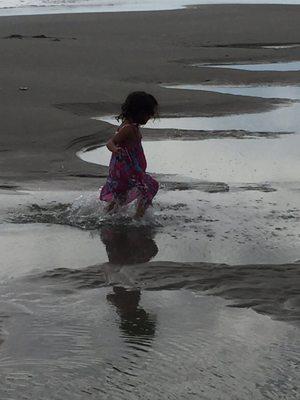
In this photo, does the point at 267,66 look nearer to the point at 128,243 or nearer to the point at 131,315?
the point at 128,243

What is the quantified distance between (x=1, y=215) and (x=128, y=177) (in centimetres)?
109

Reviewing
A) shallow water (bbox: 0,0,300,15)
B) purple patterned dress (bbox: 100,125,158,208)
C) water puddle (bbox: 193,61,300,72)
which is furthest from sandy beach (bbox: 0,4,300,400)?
shallow water (bbox: 0,0,300,15)

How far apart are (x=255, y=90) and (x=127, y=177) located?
798 centimetres

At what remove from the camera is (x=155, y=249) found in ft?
20.4

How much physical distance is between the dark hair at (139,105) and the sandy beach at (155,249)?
30.7 inches

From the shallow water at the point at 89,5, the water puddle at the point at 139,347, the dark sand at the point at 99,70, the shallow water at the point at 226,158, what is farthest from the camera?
the shallow water at the point at 89,5

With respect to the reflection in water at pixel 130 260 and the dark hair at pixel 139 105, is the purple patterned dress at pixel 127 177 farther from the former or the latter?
the reflection in water at pixel 130 260

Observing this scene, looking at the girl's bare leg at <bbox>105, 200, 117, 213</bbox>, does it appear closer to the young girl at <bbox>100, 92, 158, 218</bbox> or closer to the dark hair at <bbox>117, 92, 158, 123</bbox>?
the young girl at <bbox>100, 92, 158, 218</bbox>

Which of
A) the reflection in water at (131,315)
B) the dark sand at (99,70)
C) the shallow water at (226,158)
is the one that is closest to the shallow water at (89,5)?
the dark sand at (99,70)

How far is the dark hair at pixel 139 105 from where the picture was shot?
280 inches

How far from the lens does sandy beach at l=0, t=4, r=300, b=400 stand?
421 centimetres

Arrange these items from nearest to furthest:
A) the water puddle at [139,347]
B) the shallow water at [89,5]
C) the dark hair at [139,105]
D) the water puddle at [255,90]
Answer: the water puddle at [139,347]
the dark hair at [139,105]
the water puddle at [255,90]
the shallow water at [89,5]

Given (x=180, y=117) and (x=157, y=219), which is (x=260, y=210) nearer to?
(x=157, y=219)

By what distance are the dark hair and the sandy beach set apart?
2.56 feet
